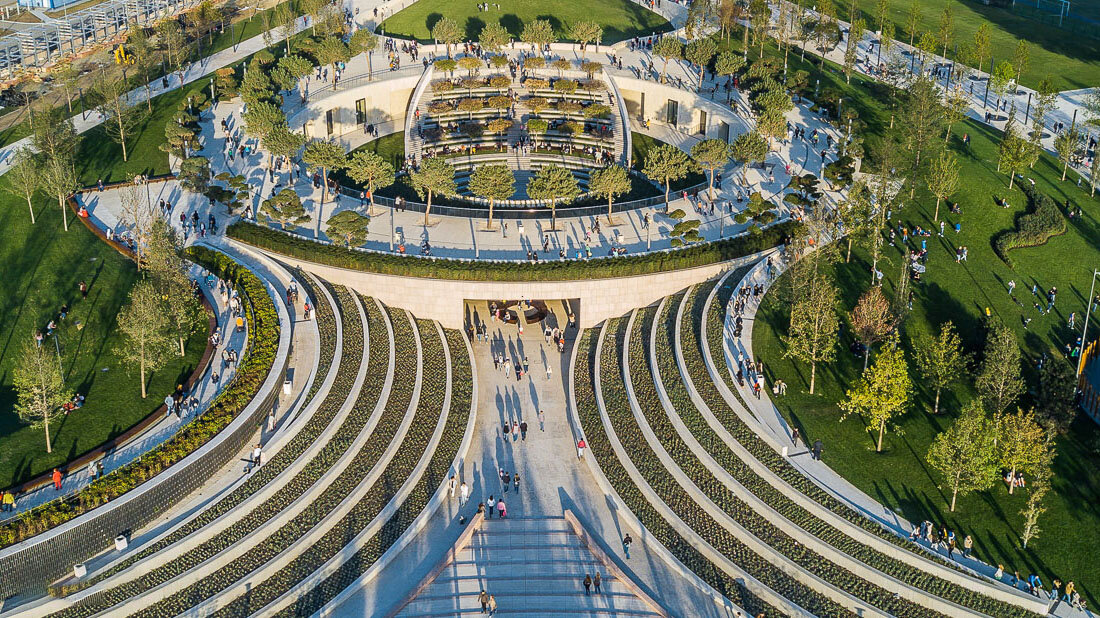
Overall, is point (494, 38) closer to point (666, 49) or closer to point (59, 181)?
point (666, 49)

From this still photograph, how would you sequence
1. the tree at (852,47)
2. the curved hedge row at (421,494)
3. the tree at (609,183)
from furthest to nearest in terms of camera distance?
the tree at (852,47)
the tree at (609,183)
the curved hedge row at (421,494)

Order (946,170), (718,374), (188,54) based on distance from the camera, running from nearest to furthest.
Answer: (718,374)
(946,170)
(188,54)

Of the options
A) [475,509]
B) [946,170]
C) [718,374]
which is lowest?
[475,509]

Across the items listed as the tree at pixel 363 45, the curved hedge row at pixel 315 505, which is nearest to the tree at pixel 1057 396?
the curved hedge row at pixel 315 505

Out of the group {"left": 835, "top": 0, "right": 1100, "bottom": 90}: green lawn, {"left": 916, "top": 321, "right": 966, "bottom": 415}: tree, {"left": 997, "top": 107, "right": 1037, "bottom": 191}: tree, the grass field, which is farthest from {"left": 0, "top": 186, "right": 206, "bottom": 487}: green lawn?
A: {"left": 835, "top": 0, "right": 1100, "bottom": 90}: green lawn

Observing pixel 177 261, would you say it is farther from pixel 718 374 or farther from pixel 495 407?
pixel 718 374

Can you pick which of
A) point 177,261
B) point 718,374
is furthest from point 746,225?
point 177,261

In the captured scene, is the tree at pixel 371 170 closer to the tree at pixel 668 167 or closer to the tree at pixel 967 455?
the tree at pixel 668 167
